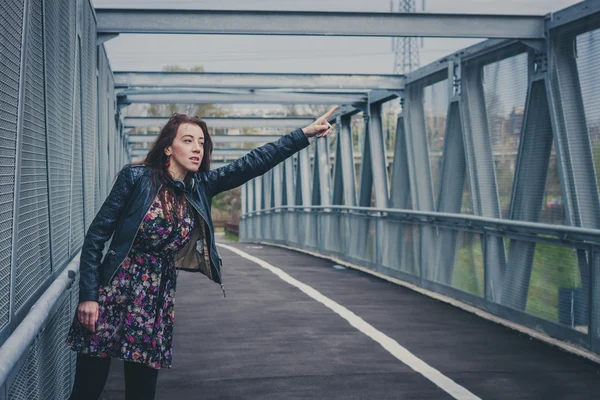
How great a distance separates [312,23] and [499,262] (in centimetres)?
442

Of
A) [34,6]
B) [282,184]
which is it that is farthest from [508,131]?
[282,184]

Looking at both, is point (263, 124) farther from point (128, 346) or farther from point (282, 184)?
point (128, 346)

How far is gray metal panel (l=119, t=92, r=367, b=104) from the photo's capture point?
20234mm

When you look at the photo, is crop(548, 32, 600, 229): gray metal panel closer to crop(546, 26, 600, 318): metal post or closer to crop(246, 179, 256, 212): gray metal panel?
crop(546, 26, 600, 318): metal post

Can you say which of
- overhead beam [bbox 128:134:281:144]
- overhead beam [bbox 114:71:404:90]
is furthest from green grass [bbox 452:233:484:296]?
overhead beam [bbox 128:134:281:144]

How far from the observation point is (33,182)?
4.57 meters

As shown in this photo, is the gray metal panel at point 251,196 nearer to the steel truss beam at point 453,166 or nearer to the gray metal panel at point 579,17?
A: the steel truss beam at point 453,166

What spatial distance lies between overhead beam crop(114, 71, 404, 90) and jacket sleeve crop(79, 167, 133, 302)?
13.8 meters

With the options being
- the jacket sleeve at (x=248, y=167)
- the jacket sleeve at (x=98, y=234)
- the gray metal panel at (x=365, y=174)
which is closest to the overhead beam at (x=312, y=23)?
the gray metal panel at (x=365, y=174)

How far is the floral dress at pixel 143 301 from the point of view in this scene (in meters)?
3.95

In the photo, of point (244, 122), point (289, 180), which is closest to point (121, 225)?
point (244, 122)

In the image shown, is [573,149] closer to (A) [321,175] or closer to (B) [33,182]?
(B) [33,182]

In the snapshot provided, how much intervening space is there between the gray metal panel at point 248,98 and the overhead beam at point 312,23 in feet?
25.0

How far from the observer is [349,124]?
2300cm
